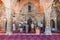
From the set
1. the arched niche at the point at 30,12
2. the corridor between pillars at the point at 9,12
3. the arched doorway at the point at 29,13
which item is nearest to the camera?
the corridor between pillars at the point at 9,12

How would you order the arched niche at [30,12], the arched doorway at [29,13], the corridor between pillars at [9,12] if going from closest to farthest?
the corridor between pillars at [9,12] → the arched doorway at [29,13] → the arched niche at [30,12]

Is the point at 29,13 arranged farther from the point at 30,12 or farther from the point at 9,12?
the point at 9,12

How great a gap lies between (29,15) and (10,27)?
12364 millimetres

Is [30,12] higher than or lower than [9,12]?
higher

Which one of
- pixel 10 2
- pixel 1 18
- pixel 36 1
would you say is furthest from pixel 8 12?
pixel 36 1

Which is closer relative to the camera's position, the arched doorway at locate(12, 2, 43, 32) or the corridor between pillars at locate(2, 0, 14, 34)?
the corridor between pillars at locate(2, 0, 14, 34)

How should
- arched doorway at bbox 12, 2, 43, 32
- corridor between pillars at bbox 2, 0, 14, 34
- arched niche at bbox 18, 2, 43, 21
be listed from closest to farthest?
corridor between pillars at bbox 2, 0, 14, 34, arched doorway at bbox 12, 2, 43, 32, arched niche at bbox 18, 2, 43, 21

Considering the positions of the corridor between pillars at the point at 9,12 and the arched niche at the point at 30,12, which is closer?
the corridor between pillars at the point at 9,12

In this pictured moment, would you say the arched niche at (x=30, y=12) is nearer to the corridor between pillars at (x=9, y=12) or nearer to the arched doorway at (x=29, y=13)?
the arched doorway at (x=29, y=13)

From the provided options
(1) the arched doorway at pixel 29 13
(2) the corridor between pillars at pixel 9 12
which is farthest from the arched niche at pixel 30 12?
(2) the corridor between pillars at pixel 9 12

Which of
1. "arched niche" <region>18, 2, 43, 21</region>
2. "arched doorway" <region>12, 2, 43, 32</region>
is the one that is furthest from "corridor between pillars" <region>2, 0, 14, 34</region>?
"arched niche" <region>18, 2, 43, 21</region>

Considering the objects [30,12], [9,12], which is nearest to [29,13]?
[30,12]

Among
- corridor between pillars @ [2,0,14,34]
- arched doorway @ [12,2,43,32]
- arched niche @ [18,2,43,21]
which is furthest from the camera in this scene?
arched niche @ [18,2,43,21]

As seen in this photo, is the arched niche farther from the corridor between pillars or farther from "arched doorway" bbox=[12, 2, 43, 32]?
the corridor between pillars
